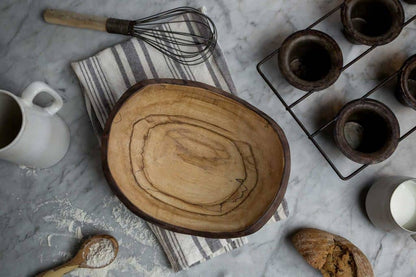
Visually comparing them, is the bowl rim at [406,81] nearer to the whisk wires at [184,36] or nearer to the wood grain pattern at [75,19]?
the whisk wires at [184,36]

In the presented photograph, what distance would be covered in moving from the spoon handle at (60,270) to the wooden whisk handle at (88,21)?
1.31ft

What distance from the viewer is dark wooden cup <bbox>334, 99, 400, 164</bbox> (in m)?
0.67

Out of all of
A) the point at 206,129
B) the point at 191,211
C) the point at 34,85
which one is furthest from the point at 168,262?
the point at 34,85

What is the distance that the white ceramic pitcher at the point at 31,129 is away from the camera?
1.94 ft

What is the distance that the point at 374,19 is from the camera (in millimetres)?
723

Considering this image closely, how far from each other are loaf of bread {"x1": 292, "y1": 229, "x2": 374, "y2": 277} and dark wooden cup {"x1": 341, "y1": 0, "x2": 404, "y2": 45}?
325mm

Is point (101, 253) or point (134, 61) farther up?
point (134, 61)

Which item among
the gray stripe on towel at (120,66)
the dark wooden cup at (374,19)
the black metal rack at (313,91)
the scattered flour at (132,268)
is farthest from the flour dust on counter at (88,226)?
the dark wooden cup at (374,19)

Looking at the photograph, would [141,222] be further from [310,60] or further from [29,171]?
[310,60]

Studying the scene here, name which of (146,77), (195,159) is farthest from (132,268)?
(146,77)

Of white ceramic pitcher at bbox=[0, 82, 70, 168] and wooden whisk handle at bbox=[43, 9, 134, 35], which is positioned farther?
wooden whisk handle at bbox=[43, 9, 134, 35]

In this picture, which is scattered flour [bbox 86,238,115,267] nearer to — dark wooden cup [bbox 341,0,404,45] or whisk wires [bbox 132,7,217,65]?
whisk wires [bbox 132,7,217,65]

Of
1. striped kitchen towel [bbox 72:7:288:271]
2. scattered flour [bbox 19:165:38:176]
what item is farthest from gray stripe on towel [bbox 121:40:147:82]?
scattered flour [bbox 19:165:38:176]

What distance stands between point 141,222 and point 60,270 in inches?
6.0
